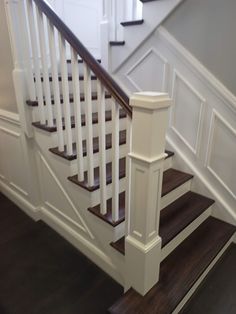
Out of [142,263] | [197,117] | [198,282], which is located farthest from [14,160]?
[198,282]

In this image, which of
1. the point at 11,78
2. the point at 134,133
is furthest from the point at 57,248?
the point at 11,78

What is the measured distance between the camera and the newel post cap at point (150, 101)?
1016mm

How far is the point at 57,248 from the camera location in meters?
1.92

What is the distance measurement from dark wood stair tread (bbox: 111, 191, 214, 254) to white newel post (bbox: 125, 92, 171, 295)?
0.58ft

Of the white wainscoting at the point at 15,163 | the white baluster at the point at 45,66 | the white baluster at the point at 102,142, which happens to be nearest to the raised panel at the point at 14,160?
the white wainscoting at the point at 15,163

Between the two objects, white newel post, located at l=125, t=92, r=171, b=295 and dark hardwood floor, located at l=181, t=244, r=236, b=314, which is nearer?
white newel post, located at l=125, t=92, r=171, b=295

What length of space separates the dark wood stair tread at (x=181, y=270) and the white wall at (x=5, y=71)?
167 cm

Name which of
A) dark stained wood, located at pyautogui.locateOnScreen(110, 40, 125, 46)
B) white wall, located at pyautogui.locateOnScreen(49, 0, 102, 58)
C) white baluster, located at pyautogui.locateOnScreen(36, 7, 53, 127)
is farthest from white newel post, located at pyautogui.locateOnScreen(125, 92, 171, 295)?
white wall, located at pyautogui.locateOnScreen(49, 0, 102, 58)

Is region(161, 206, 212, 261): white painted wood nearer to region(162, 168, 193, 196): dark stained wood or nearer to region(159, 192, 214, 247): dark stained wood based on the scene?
region(159, 192, 214, 247): dark stained wood

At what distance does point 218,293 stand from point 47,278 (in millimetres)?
1129

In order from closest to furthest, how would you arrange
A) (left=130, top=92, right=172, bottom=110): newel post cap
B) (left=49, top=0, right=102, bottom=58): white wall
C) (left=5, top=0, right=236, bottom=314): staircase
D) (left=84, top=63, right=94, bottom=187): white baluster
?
(left=130, top=92, right=172, bottom=110): newel post cap → (left=5, top=0, right=236, bottom=314): staircase → (left=84, top=63, right=94, bottom=187): white baluster → (left=49, top=0, right=102, bottom=58): white wall

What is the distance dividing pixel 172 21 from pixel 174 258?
1801 mm

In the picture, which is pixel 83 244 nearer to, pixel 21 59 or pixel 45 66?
pixel 45 66

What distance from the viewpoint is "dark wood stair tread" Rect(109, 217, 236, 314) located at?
1302mm
